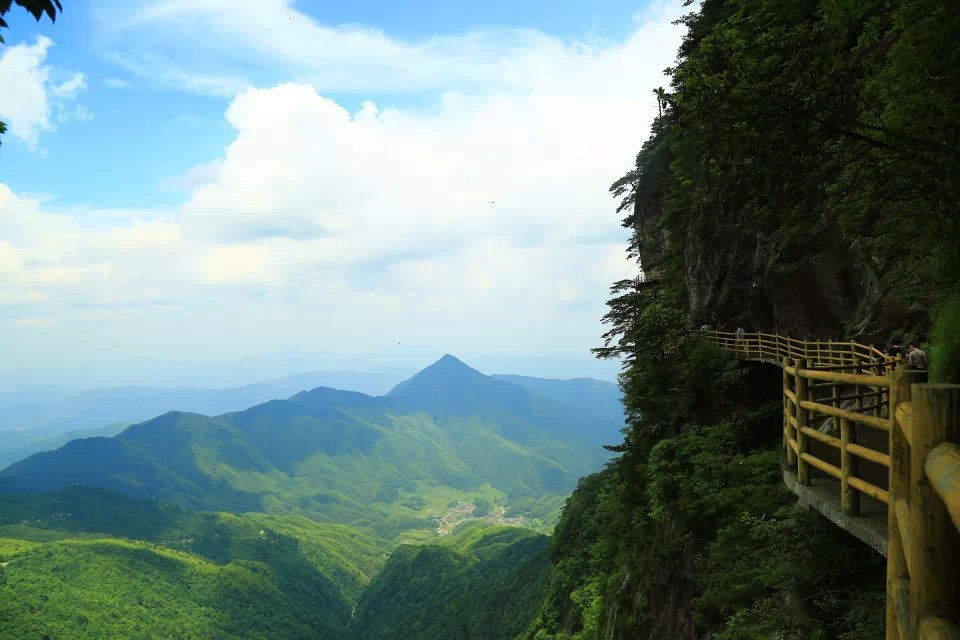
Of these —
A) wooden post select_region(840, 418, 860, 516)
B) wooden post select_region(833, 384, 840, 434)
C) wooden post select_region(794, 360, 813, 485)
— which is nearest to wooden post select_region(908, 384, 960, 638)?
wooden post select_region(840, 418, 860, 516)

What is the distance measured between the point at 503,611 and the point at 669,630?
75.8 metres

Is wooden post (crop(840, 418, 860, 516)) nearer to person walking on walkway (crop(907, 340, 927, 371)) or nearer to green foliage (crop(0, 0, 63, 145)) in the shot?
green foliage (crop(0, 0, 63, 145))

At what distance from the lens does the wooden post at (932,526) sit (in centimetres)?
258

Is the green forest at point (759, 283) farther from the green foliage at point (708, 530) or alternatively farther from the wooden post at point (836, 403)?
the wooden post at point (836, 403)

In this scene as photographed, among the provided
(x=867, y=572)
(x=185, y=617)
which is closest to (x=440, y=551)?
(x=185, y=617)

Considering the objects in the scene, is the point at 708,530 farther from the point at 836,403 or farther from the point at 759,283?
the point at 759,283

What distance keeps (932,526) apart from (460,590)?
137 metres

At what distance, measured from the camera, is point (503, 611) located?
277 feet

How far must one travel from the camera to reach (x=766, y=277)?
25172 millimetres

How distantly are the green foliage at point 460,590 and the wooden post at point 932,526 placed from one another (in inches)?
2910

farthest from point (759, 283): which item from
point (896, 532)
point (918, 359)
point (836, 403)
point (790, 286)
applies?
point (896, 532)

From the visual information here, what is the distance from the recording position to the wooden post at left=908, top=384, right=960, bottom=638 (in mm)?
2580

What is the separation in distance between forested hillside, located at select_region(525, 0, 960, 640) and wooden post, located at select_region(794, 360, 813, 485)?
61.1 inches

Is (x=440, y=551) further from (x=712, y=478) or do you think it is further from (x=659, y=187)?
(x=712, y=478)
